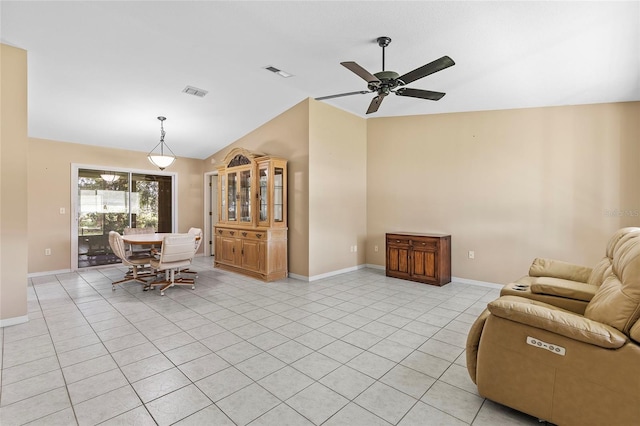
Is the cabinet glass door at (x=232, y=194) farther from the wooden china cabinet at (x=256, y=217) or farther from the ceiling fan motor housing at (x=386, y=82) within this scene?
the ceiling fan motor housing at (x=386, y=82)

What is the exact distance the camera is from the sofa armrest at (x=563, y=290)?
7.21ft

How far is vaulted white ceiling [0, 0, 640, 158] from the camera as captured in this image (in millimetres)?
2686

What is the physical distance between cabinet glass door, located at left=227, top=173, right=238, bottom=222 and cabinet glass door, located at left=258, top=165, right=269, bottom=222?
27.4 inches

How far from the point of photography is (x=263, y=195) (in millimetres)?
5328

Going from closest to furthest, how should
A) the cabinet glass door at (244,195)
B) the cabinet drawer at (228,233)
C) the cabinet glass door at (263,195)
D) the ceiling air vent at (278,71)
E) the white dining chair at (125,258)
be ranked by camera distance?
1. the ceiling air vent at (278,71)
2. the white dining chair at (125,258)
3. the cabinet glass door at (263,195)
4. the cabinet glass door at (244,195)
5. the cabinet drawer at (228,233)

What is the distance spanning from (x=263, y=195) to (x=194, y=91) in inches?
75.6

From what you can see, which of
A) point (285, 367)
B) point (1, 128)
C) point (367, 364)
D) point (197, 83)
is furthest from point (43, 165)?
point (367, 364)

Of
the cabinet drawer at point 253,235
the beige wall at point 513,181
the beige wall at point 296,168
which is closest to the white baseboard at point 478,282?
the beige wall at point 513,181

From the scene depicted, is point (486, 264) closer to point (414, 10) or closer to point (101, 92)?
point (414, 10)

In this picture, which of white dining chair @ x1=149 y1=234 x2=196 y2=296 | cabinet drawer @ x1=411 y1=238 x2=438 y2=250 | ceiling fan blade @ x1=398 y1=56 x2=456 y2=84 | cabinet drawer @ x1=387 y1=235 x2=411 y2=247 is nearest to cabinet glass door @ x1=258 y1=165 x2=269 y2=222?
white dining chair @ x1=149 y1=234 x2=196 y2=296

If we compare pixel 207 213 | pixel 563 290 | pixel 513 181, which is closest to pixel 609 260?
pixel 563 290

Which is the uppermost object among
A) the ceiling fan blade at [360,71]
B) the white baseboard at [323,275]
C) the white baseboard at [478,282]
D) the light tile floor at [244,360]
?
the ceiling fan blade at [360,71]

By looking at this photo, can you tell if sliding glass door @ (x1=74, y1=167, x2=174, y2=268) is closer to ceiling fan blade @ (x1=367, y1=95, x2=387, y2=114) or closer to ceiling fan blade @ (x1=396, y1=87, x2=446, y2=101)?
ceiling fan blade @ (x1=367, y1=95, x2=387, y2=114)

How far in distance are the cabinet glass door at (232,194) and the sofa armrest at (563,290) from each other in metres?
4.78
